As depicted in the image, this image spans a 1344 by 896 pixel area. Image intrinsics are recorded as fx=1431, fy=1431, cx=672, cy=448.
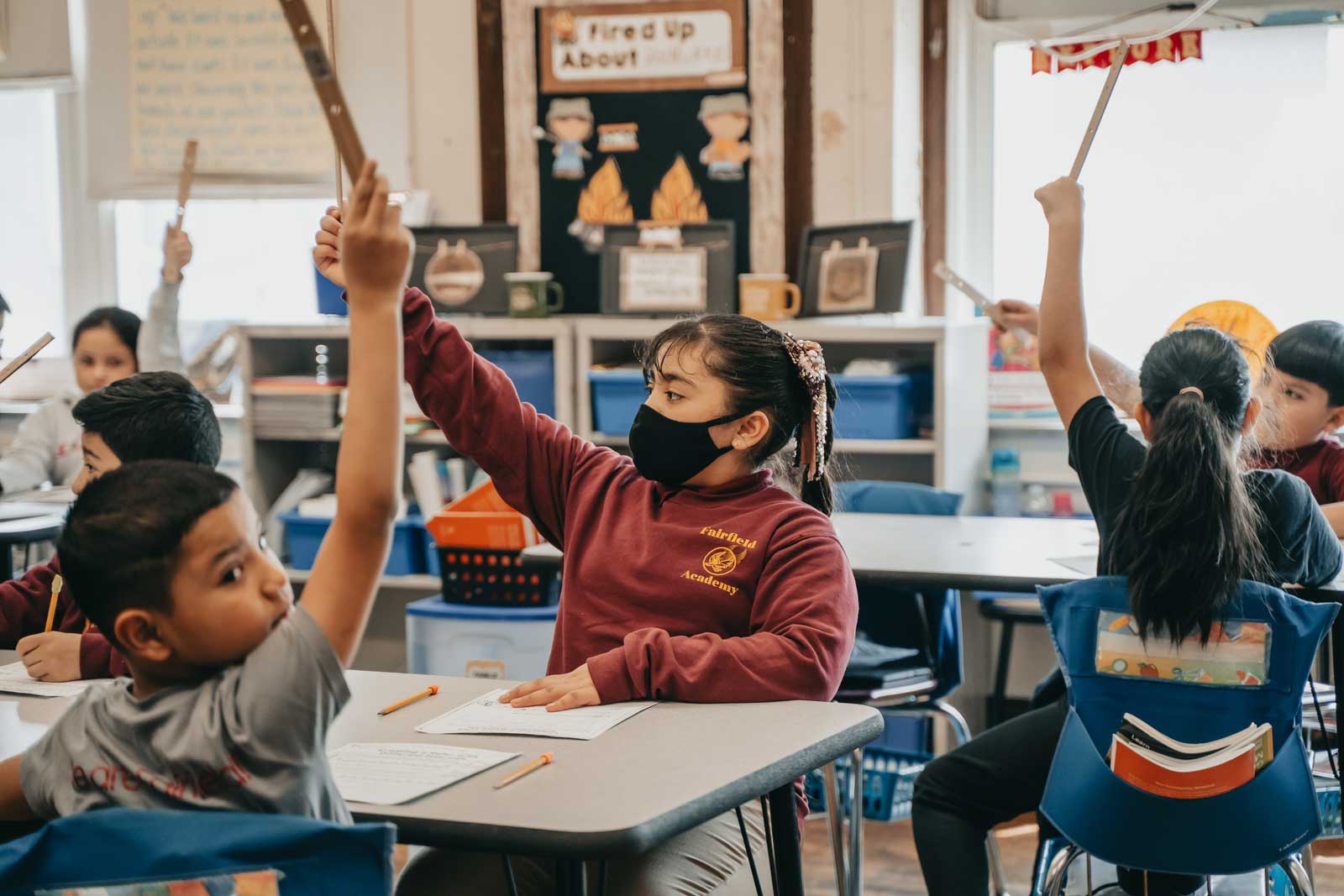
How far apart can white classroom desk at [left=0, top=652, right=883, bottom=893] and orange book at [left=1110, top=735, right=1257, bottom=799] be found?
519 mm

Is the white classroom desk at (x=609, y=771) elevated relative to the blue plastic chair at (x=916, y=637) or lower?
elevated

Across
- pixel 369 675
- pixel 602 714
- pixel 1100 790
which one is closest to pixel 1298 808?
pixel 1100 790

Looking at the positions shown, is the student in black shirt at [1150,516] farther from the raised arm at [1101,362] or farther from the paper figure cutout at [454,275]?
the paper figure cutout at [454,275]

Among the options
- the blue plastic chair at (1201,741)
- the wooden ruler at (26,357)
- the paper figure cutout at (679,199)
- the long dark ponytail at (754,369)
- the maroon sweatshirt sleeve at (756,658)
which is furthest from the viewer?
the paper figure cutout at (679,199)

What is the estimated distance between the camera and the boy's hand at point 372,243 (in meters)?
1.06

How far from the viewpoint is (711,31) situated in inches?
166

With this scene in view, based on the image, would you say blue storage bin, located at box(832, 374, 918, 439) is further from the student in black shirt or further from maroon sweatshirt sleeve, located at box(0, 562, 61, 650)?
maroon sweatshirt sleeve, located at box(0, 562, 61, 650)

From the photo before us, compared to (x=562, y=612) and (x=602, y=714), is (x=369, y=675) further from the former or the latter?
(x=602, y=714)

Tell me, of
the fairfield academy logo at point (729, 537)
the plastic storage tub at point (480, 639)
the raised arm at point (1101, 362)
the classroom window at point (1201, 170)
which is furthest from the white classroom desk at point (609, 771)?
the classroom window at point (1201, 170)

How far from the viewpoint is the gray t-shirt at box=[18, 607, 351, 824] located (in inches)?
42.6

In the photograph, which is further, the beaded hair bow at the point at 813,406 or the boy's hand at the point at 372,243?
the beaded hair bow at the point at 813,406

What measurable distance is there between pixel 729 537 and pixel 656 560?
10 cm

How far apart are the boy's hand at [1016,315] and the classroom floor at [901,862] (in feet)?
3.84

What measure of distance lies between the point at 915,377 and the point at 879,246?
0.38 meters
